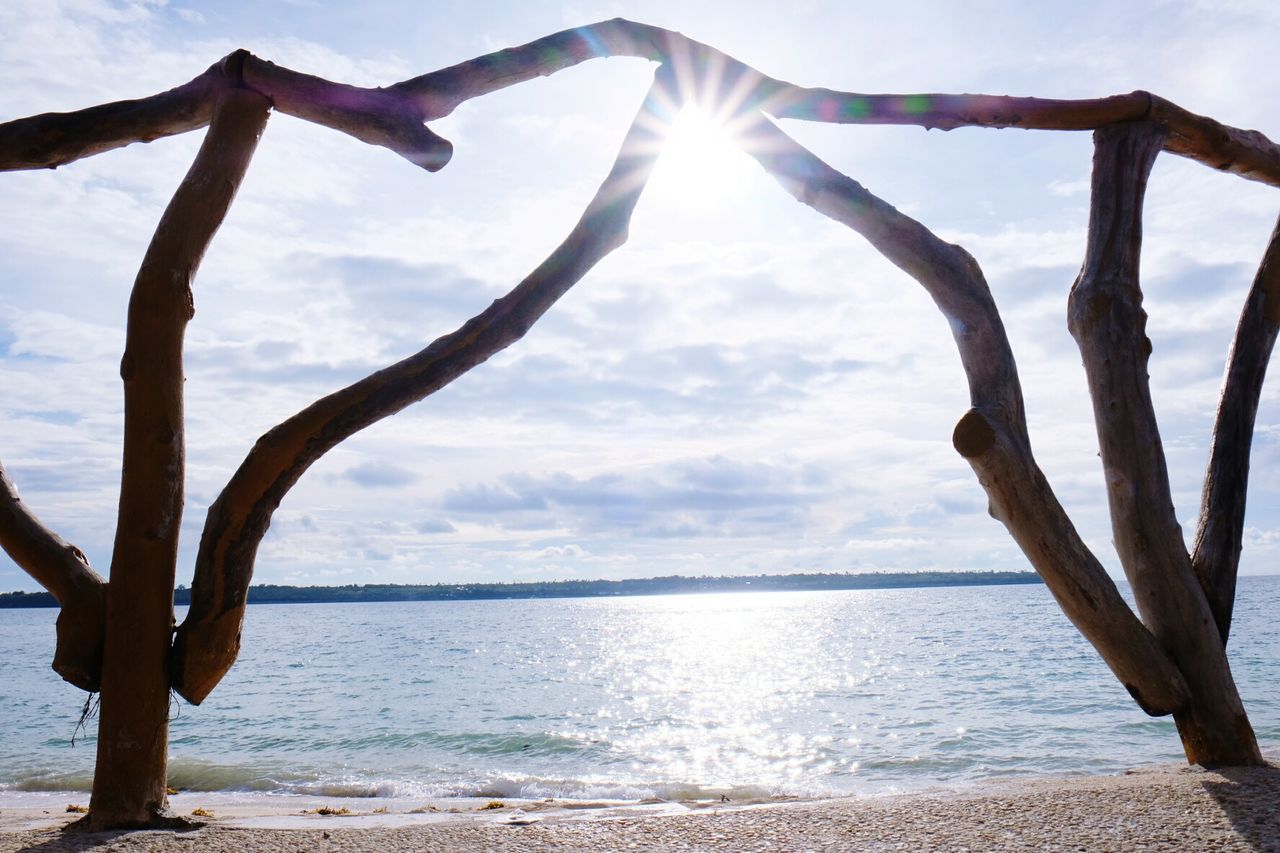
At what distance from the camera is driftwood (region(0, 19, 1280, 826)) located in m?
3.60

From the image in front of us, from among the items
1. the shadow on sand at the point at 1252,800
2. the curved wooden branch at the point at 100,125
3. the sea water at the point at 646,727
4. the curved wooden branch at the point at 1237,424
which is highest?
the curved wooden branch at the point at 100,125

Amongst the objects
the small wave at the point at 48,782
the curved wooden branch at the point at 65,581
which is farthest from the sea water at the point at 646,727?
the curved wooden branch at the point at 65,581

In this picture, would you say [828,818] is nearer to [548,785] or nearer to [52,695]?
[548,785]

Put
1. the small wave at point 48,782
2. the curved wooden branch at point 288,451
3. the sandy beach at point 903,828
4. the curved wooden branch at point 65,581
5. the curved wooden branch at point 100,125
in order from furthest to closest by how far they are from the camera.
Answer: the small wave at point 48,782
the curved wooden branch at point 100,125
the curved wooden branch at point 65,581
the curved wooden branch at point 288,451
the sandy beach at point 903,828

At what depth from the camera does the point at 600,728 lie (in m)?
15.5

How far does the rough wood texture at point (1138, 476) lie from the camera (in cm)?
390

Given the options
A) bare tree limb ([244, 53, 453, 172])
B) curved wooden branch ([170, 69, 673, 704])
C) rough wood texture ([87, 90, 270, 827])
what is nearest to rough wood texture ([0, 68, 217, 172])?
bare tree limb ([244, 53, 453, 172])

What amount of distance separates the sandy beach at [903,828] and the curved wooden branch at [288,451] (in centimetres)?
70

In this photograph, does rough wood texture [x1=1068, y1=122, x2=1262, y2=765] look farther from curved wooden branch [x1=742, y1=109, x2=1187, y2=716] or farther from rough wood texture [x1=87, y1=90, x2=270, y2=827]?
rough wood texture [x1=87, y1=90, x2=270, y2=827]

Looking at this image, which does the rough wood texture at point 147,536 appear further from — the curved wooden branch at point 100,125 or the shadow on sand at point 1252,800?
the shadow on sand at point 1252,800

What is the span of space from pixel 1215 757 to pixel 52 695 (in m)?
27.4

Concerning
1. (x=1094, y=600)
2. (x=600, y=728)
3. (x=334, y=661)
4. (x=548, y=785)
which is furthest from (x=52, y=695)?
(x=1094, y=600)

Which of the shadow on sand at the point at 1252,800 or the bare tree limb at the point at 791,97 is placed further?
the bare tree limb at the point at 791,97

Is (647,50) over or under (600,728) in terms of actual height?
over
